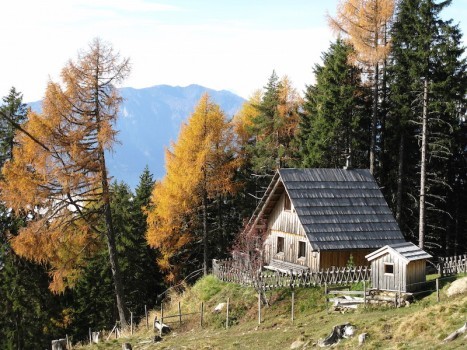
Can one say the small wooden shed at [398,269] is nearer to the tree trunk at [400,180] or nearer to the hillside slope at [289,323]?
the hillside slope at [289,323]

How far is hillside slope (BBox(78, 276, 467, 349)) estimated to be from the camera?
57.9 feet

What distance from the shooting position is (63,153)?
27922 millimetres

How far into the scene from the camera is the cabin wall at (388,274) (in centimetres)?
2508

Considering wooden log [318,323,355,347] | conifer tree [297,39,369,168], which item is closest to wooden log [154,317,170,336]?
wooden log [318,323,355,347]

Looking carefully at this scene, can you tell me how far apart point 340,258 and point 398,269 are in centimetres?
575

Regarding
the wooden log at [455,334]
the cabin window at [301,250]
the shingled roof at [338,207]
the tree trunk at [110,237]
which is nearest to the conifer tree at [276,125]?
the shingled roof at [338,207]

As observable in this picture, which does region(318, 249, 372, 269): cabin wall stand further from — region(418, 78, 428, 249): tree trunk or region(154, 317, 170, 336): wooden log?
region(154, 317, 170, 336): wooden log

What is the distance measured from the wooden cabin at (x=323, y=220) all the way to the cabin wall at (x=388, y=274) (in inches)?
161

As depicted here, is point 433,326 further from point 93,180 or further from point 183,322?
point 93,180

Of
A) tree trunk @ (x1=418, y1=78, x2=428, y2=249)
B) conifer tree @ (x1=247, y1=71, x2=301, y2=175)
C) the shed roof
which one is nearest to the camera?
the shed roof

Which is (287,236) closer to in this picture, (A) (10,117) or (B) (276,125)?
(B) (276,125)

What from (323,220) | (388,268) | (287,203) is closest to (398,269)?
(388,268)

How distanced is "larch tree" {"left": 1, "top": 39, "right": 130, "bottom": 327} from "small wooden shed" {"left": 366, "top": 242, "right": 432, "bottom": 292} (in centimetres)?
1436

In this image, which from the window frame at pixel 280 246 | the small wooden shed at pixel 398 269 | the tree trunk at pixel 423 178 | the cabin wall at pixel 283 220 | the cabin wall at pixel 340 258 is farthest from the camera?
the window frame at pixel 280 246
